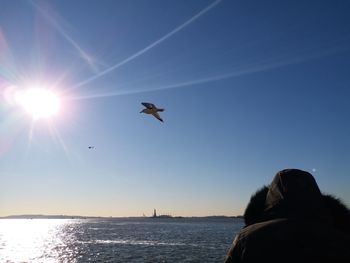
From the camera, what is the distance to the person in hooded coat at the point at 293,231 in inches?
155

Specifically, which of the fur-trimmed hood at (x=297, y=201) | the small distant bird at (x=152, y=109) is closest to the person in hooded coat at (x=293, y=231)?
the fur-trimmed hood at (x=297, y=201)

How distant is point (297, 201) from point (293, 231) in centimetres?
40

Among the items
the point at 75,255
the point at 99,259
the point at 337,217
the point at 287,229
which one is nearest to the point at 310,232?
the point at 287,229

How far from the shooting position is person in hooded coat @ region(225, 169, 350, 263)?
3.93m

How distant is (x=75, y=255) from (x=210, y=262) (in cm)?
1836

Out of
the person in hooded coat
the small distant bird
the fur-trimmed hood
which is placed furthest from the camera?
the small distant bird

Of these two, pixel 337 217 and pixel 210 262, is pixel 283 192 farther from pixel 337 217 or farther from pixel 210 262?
pixel 210 262

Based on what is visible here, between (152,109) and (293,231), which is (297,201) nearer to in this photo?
(293,231)

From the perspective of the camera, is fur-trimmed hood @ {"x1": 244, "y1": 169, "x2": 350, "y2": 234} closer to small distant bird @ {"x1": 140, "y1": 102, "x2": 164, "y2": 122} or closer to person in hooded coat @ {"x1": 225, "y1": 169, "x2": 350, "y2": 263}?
person in hooded coat @ {"x1": 225, "y1": 169, "x2": 350, "y2": 263}

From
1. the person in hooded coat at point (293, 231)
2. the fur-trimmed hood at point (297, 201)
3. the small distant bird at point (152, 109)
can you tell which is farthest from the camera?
the small distant bird at point (152, 109)

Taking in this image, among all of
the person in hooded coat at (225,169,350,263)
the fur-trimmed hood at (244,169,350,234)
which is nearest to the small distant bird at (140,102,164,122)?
the fur-trimmed hood at (244,169,350,234)

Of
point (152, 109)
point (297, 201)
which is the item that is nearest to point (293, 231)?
point (297, 201)

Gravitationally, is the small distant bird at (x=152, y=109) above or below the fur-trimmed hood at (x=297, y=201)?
above

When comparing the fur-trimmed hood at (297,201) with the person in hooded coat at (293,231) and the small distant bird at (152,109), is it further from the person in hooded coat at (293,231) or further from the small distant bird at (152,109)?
the small distant bird at (152,109)
